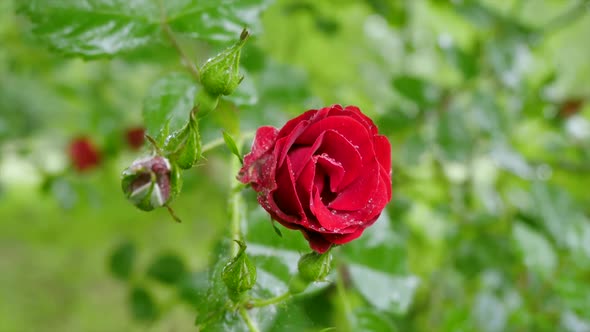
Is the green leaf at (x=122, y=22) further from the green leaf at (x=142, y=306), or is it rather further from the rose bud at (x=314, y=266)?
the green leaf at (x=142, y=306)

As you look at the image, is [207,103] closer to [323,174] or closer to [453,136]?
[323,174]

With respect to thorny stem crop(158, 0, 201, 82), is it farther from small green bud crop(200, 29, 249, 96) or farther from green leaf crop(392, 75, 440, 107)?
green leaf crop(392, 75, 440, 107)

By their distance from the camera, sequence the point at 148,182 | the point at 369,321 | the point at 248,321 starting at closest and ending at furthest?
the point at 148,182 → the point at 248,321 → the point at 369,321

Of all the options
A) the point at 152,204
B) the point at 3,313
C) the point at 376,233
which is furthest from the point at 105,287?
the point at 152,204

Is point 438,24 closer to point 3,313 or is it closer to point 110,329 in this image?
point 110,329

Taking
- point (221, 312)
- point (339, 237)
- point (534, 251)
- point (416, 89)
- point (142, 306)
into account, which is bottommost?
point (142, 306)

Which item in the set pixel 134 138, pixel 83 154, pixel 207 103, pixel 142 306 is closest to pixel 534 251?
pixel 207 103
